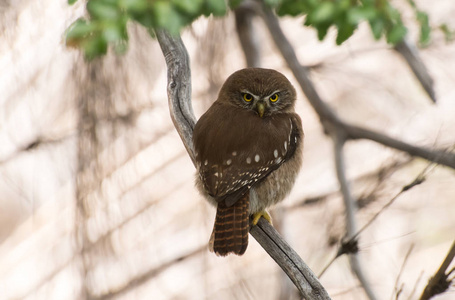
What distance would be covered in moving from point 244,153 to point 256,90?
36 cm

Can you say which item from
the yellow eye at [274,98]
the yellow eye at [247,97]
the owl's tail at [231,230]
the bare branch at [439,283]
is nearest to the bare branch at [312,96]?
the yellow eye at [274,98]

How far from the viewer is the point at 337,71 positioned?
3469mm

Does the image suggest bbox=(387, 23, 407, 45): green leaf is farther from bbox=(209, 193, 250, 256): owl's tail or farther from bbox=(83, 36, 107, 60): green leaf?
bbox=(83, 36, 107, 60): green leaf

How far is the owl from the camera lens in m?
2.44

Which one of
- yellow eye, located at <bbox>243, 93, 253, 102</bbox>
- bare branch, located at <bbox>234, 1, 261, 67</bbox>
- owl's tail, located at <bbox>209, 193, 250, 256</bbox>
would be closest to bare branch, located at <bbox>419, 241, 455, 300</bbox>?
owl's tail, located at <bbox>209, 193, 250, 256</bbox>

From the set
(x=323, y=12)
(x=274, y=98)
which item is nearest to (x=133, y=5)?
(x=323, y=12)

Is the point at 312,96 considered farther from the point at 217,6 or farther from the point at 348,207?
the point at 217,6

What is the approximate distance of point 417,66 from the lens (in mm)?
2947

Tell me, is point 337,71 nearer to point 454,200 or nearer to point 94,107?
point 94,107

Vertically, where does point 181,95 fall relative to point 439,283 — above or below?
above

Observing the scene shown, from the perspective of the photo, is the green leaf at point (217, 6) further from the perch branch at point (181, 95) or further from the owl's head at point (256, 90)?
the owl's head at point (256, 90)

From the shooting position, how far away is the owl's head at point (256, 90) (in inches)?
107

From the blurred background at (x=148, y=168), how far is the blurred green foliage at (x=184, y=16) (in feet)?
1.74

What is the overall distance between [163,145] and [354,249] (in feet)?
4.90
